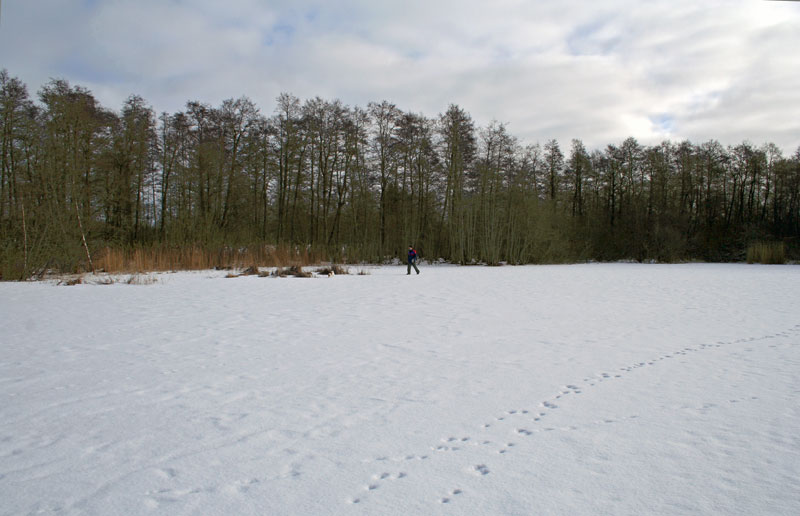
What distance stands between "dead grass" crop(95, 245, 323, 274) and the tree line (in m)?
0.66

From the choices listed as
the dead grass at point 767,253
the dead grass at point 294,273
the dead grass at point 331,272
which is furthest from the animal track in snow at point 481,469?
the dead grass at point 767,253

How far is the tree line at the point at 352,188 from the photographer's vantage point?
14914 millimetres

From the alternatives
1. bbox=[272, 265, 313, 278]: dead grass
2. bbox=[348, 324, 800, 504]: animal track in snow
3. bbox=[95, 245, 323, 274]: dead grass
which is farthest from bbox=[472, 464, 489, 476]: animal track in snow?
bbox=[95, 245, 323, 274]: dead grass

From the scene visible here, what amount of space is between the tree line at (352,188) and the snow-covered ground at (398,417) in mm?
10718

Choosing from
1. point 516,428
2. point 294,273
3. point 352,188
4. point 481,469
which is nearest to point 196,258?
point 294,273

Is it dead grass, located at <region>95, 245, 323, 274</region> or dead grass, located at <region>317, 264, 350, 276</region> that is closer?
dead grass, located at <region>95, 245, 323, 274</region>

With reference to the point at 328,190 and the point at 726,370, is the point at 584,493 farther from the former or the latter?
the point at 328,190

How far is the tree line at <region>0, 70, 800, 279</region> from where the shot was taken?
48.9ft

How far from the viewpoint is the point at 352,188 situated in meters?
25.6

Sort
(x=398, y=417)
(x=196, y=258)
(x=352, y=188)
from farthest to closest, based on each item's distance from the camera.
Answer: (x=352, y=188) < (x=196, y=258) < (x=398, y=417)

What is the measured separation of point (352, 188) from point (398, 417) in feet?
76.9

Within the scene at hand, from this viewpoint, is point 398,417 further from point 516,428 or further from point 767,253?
point 767,253

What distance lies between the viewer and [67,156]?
49.7ft

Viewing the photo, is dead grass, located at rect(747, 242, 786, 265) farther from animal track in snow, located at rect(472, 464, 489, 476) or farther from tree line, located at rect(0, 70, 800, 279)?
animal track in snow, located at rect(472, 464, 489, 476)
